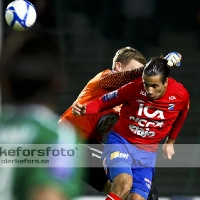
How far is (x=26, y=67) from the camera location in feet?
4.62

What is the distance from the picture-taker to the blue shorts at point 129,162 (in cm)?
416

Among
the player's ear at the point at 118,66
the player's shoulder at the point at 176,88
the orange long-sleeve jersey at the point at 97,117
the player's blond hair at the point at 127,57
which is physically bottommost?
the orange long-sleeve jersey at the point at 97,117

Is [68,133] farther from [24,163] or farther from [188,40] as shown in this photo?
[188,40]

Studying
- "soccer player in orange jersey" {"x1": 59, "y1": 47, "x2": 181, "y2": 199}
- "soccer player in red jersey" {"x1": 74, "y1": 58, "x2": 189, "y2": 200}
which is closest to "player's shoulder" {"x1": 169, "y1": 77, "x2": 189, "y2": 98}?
"soccer player in red jersey" {"x1": 74, "y1": 58, "x2": 189, "y2": 200}

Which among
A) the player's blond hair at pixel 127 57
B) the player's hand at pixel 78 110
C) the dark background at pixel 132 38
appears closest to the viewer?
the player's hand at pixel 78 110

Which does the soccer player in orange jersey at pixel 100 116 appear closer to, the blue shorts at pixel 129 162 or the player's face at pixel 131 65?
the player's face at pixel 131 65

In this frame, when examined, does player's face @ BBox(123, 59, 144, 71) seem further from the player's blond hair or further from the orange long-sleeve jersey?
the orange long-sleeve jersey

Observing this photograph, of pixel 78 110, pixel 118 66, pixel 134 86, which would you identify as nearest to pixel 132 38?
pixel 118 66

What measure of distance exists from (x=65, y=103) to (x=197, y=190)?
157 cm

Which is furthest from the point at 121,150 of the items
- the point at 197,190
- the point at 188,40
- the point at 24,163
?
the point at 24,163

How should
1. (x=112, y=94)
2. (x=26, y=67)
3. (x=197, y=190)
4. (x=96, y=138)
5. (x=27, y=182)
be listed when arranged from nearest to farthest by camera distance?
(x=27, y=182), (x=26, y=67), (x=112, y=94), (x=96, y=138), (x=197, y=190)

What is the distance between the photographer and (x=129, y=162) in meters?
4.22

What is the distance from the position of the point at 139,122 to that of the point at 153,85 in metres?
0.33

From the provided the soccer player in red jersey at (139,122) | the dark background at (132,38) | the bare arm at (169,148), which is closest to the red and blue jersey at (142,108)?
the soccer player in red jersey at (139,122)
